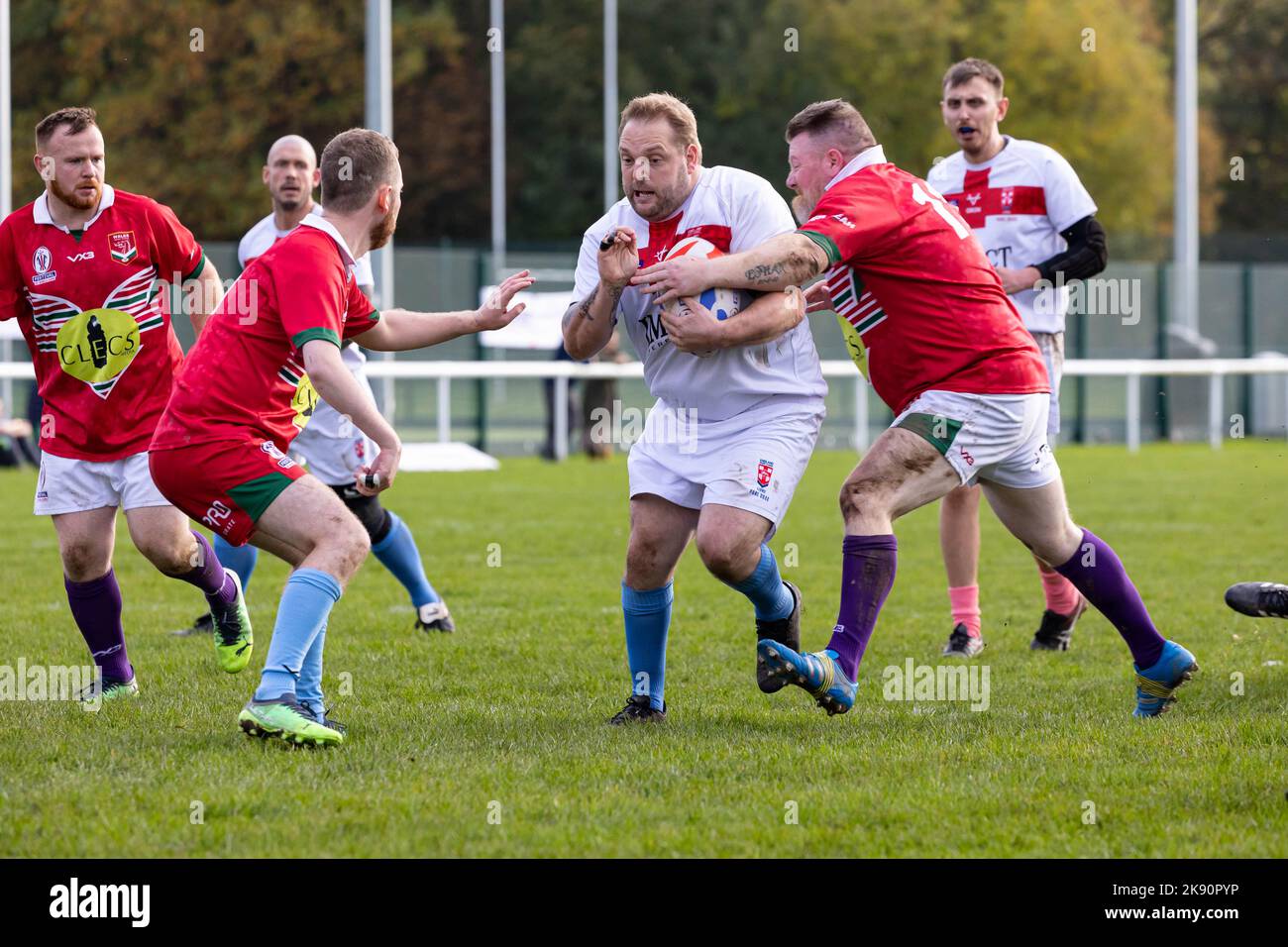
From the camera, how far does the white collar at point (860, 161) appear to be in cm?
571

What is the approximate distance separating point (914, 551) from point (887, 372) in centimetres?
615

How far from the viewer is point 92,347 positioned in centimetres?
627

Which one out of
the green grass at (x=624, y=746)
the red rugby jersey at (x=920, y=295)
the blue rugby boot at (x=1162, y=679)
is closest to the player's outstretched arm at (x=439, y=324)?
the red rugby jersey at (x=920, y=295)

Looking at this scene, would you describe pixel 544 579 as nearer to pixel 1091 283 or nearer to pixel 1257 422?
pixel 1091 283

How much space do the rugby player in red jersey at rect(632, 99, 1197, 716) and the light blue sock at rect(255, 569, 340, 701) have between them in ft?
4.47

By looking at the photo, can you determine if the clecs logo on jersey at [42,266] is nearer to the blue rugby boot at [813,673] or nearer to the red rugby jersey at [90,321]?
the red rugby jersey at [90,321]

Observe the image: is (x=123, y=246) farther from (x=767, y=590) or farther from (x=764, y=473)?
(x=767, y=590)

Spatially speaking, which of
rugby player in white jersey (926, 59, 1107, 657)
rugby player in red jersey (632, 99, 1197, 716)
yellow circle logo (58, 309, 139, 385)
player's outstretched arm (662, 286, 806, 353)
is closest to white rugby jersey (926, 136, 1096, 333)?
rugby player in white jersey (926, 59, 1107, 657)

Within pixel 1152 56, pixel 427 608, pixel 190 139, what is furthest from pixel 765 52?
pixel 427 608

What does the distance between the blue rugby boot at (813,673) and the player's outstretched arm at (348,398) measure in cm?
122

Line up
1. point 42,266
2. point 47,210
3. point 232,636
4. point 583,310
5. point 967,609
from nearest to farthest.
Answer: point 583,310 < point 42,266 < point 47,210 < point 232,636 < point 967,609

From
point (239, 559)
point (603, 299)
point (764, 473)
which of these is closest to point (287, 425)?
point (603, 299)

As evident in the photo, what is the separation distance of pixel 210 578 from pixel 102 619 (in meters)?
0.41

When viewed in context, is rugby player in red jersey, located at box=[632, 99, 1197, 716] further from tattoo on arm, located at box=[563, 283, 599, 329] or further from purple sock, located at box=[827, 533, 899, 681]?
tattoo on arm, located at box=[563, 283, 599, 329]
